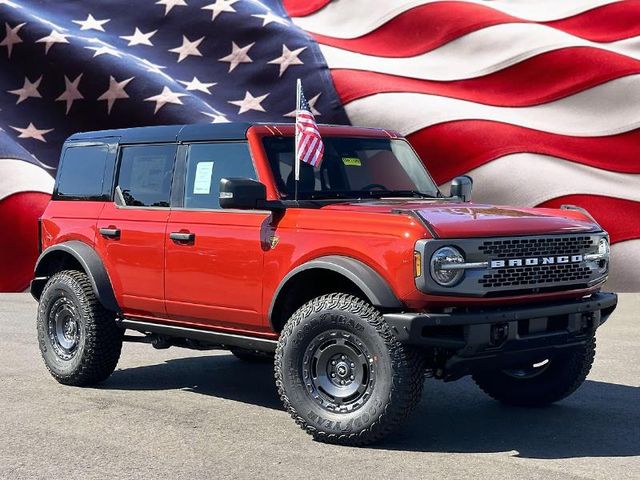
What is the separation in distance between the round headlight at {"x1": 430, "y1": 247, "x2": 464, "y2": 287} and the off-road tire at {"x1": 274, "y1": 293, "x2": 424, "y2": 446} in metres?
0.42

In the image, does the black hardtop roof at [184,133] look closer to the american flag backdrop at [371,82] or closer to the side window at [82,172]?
the side window at [82,172]

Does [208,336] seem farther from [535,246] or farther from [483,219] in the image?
[535,246]

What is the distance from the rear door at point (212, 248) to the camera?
21.6 feet

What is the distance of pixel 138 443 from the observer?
5961mm

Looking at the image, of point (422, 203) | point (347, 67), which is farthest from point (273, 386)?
point (347, 67)

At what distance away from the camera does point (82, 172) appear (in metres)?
8.28

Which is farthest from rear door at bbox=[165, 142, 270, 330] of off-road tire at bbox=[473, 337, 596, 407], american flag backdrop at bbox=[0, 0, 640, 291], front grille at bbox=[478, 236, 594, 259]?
american flag backdrop at bbox=[0, 0, 640, 291]

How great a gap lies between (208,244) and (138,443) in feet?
4.84

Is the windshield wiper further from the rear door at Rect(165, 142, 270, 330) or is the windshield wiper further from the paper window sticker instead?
the paper window sticker

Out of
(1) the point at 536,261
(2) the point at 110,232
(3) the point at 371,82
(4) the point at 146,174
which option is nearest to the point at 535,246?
(1) the point at 536,261

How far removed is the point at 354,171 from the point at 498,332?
179 cm

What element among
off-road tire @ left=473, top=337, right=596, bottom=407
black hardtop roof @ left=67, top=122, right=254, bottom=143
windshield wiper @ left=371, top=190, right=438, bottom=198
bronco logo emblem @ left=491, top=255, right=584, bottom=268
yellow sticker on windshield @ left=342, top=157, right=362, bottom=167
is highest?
black hardtop roof @ left=67, top=122, right=254, bottom=143

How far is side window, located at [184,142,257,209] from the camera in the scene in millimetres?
6926

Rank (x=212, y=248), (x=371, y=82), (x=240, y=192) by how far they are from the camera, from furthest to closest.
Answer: (x=371, y=82) → (x=212, y=248) → (x=240, y=192)
